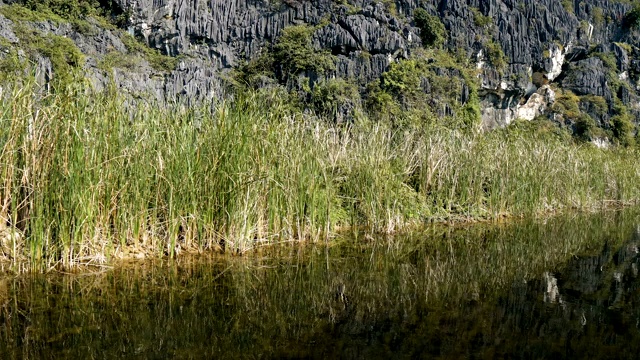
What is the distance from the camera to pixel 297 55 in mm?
37031

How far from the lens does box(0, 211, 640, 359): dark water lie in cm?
250

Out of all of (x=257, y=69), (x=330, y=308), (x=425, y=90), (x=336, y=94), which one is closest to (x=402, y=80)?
(x=425, y=90)

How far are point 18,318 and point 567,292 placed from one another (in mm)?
3783

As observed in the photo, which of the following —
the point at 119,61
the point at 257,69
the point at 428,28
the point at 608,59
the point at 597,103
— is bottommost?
the point at 597,103

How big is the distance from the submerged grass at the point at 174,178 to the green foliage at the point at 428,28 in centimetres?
3769

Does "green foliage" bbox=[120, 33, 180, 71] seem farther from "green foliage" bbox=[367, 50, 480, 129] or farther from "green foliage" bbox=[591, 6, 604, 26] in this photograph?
"green foliage" bbox=[591, 6, 604, 26]

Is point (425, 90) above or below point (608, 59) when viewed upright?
below

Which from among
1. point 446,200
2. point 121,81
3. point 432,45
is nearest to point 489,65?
point 432,45

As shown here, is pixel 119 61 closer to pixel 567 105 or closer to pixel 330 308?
pixel 330 308

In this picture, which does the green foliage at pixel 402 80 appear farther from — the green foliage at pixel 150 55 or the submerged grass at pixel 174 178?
the submerged grass at pixel 174 178

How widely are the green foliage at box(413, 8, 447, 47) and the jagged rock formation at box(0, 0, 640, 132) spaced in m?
0.73

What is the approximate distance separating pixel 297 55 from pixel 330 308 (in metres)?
35.4

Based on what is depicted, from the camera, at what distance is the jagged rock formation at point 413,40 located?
37.4 m

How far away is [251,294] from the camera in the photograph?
342 cm
